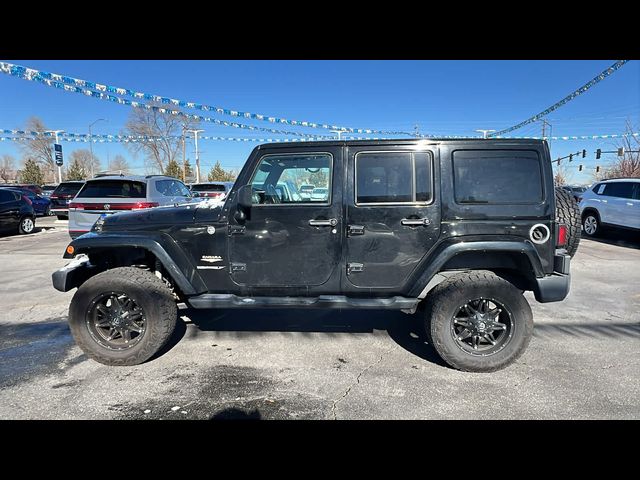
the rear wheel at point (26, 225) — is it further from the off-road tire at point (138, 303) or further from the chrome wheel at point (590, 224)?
the chrome wheel at point (590, 224)

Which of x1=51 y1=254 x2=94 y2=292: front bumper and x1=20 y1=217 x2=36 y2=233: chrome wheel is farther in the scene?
x1=20 y1=217 x2=36 y2=233: chrome wheel

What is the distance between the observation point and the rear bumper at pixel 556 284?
3.22 metres

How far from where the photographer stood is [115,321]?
3420mm

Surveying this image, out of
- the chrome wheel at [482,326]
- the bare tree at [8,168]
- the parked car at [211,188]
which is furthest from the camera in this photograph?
the bare tree at [8,168]

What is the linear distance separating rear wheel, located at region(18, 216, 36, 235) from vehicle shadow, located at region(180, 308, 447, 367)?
36.0 ft

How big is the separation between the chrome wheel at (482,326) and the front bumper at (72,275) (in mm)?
3553

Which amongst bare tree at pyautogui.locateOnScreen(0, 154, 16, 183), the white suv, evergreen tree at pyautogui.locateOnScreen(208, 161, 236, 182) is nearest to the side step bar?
the white suv

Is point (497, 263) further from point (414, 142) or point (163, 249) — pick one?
point (163, 249)

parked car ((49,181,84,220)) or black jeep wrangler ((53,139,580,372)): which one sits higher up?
parked car ((49,181,84,220))

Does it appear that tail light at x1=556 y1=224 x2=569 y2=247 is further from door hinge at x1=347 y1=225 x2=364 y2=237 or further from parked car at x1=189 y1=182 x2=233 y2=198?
parked car at x1=189 y1=182 x2=233 y2=198

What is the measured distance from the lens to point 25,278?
21.8ft

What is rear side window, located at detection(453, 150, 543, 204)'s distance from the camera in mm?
3277

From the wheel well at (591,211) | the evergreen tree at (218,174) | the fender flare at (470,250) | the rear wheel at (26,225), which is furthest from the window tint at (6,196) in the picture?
the evergreen tree at (218,174)
